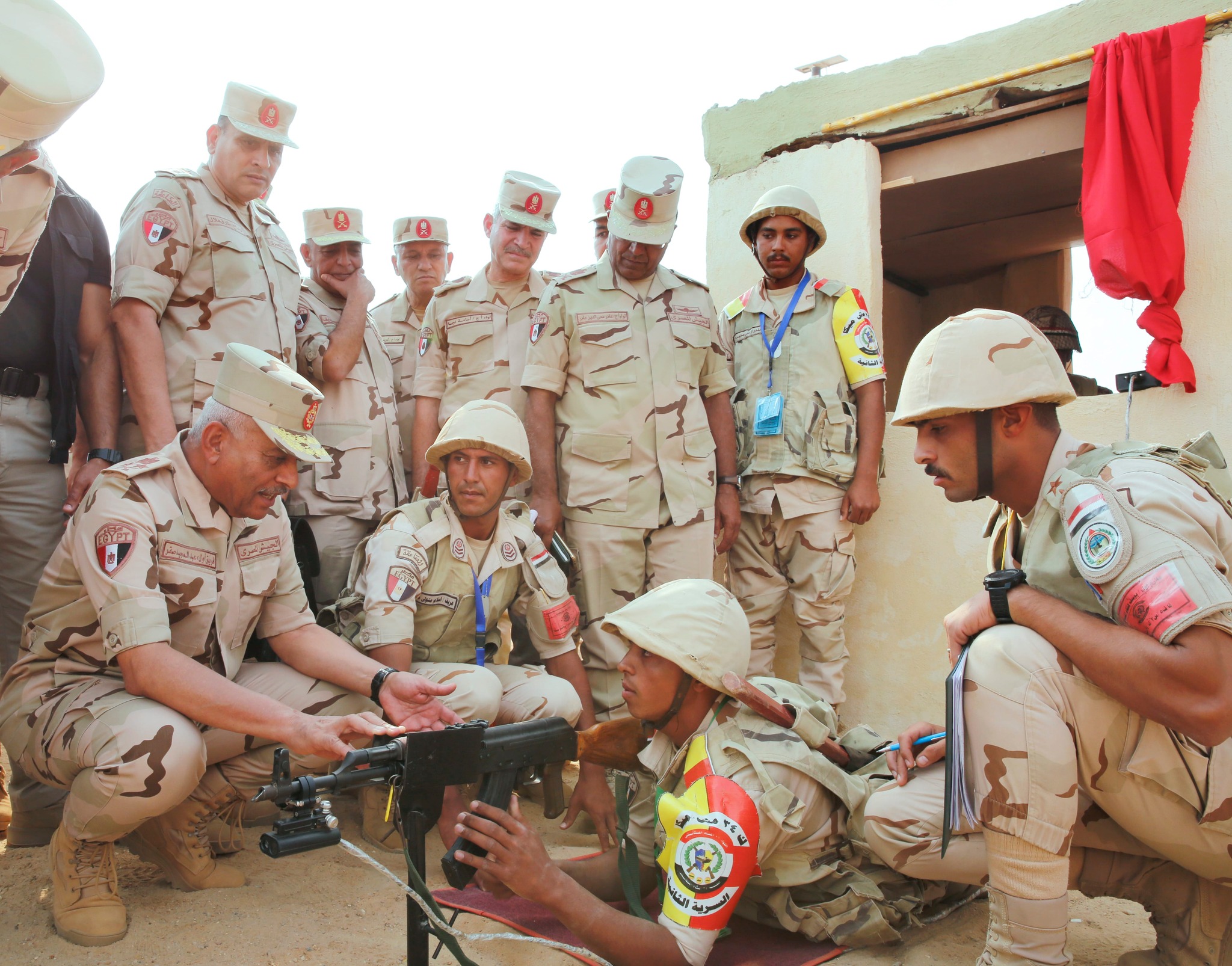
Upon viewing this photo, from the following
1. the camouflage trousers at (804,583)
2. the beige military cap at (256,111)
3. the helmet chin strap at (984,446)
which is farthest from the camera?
the camouflage trousers at (804,583)

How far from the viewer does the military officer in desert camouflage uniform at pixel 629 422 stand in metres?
4.24

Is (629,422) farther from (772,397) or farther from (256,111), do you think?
(256,111)

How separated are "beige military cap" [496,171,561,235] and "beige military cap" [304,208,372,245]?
72cm

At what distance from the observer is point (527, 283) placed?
4.84m

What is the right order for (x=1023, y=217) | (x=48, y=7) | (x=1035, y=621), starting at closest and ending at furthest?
(x=48, y=7), (x=1035, y=621), (x=1023, y=217)

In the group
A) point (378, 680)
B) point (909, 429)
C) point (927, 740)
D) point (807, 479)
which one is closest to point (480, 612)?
point (378, 680)

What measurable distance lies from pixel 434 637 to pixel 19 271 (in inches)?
74.0

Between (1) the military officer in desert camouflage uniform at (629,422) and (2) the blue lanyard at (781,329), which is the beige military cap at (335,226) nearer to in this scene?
(1) the military officer in desert camouflage uniform at (629,422)

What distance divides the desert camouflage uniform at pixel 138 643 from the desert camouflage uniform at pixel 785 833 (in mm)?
1255

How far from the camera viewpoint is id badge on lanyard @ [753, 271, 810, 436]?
4.43 metres

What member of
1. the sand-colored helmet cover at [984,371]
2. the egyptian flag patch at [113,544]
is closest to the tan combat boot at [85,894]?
the egyptian flag patch at [113,544]

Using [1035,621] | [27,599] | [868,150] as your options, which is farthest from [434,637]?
A: [868,150]

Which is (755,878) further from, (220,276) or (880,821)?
(220,276)

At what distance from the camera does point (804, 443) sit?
436 cm
